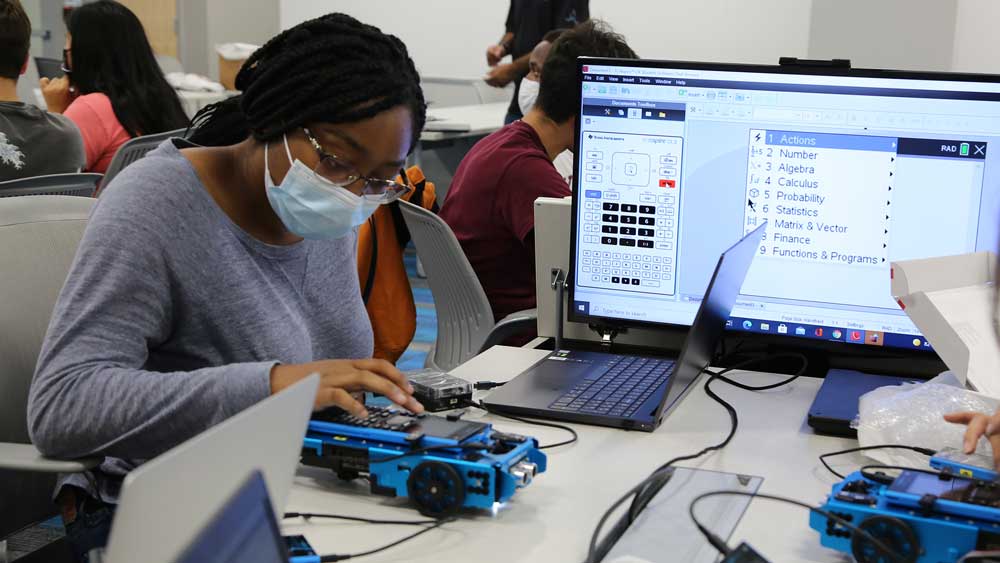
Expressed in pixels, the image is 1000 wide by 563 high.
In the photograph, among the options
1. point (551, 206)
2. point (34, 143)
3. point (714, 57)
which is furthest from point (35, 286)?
point (714, 57)

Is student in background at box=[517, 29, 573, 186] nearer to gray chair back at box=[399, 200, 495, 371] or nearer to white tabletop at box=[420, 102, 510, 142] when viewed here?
gray chair back at box=[399, 200, 495, 371]

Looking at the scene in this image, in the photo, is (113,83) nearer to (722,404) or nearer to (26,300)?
(26,300)

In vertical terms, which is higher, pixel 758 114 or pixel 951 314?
pixel 758 114

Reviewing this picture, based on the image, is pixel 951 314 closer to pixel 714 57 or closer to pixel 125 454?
pixel 125 454

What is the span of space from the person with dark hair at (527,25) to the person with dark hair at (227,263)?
4209 millimetres

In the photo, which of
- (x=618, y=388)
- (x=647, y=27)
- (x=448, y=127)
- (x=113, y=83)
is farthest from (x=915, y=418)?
(x=647, y=27)

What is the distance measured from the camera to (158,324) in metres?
1.27

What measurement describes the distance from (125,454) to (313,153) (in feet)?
1.38

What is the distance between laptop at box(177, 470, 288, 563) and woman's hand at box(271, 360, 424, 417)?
488mm

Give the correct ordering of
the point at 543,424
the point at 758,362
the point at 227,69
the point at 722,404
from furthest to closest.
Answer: the point at 227,69
the point at 758,362
the point at 722,404
the point at 543,424

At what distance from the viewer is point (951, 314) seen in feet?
4.32

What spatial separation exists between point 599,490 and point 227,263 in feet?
1.77

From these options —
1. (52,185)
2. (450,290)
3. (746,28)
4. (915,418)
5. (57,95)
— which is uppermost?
(746,28)

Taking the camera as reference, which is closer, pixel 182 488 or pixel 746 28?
pixel 182 488
